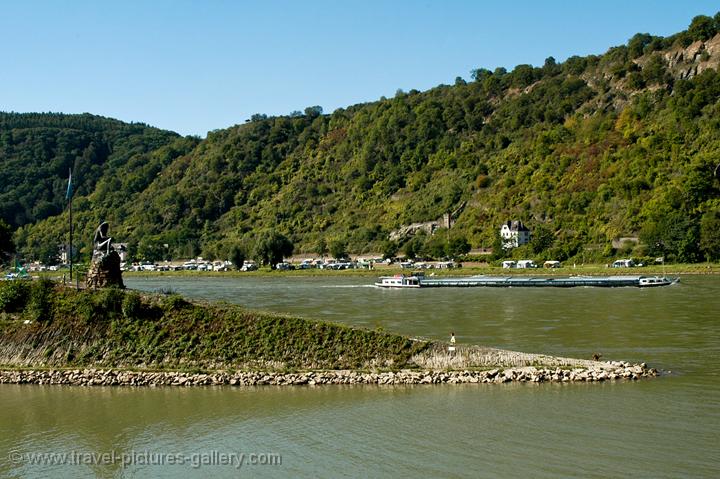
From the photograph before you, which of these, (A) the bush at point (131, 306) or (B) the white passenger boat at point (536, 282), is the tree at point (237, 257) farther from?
(A) the bush at point (131, 306)

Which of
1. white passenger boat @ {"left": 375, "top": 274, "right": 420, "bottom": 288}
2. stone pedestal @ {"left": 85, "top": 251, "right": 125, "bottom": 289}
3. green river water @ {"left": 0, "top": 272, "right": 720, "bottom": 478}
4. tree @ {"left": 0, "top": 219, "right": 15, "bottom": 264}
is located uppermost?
tree @ {"left": 0, "top": 219, "right": 15, "bottom": 264}

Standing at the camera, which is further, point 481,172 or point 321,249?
point 321,249

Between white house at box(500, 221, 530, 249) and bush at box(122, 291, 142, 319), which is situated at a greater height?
white house at box(500, 221, 530, 249)

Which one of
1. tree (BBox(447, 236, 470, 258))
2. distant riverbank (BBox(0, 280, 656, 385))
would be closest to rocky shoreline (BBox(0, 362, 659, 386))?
distant riverbank (BBox(0, 280, 656, 385))

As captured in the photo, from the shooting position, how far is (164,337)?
3045 centimetres

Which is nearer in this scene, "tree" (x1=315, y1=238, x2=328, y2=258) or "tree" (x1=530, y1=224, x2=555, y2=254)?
"tree" (x1=530, y1=224, x2=555, y2=254)

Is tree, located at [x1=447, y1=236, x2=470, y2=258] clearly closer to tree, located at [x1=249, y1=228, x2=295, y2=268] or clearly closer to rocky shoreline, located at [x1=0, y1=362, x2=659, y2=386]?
tree, located at [x1=249, y1=228, x2=295, y2=268]

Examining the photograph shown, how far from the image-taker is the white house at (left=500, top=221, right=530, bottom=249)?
107 metres

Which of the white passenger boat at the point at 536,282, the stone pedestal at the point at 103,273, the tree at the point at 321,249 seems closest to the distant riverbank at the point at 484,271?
the white passenger boat at the point at 536,282

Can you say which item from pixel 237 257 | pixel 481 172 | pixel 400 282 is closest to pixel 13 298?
pixel 400 282

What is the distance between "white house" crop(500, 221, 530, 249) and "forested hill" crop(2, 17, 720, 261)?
80.4 inches

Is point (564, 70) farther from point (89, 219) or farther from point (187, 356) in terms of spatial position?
point (187, 356)

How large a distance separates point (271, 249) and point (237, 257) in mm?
8824

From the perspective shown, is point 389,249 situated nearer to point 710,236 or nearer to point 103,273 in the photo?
point 710,236
